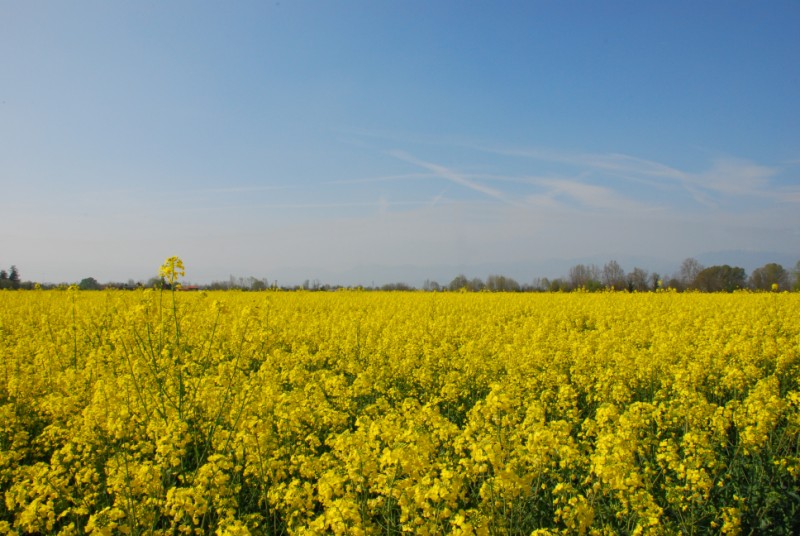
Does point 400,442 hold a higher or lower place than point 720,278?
lower

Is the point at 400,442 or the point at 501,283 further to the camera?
the point at 501,283

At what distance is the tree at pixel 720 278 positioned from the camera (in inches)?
1452

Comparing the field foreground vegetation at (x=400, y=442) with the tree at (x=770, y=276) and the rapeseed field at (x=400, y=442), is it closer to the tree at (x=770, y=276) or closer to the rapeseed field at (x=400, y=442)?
the rapeseed field at (x=400, y=442)

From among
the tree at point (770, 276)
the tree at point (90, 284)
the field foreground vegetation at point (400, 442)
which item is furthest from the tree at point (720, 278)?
the tree at point (90, 284)

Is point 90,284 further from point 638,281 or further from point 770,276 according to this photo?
point 770,276

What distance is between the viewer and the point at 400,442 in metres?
3.29

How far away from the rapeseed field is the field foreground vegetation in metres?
0.02

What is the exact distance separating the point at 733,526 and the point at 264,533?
9.67 feet

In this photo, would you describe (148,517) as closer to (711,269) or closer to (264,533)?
(264,533)

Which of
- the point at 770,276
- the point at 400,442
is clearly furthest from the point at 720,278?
the point at 400,442

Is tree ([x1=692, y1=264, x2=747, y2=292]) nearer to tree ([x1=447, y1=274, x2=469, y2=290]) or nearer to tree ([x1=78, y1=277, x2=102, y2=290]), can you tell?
tree ([x1=447, y1=274, x2=469, y2=290])

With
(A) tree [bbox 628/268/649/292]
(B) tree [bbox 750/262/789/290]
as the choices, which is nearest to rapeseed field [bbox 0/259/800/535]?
(A) tree [bbox 628/268/649/292]

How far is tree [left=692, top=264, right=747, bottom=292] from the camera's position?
3688 centimetres

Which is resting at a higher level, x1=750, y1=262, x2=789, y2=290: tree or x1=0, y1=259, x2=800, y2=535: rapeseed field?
x1=750, y1=262, x2=789, y2=290: tree
